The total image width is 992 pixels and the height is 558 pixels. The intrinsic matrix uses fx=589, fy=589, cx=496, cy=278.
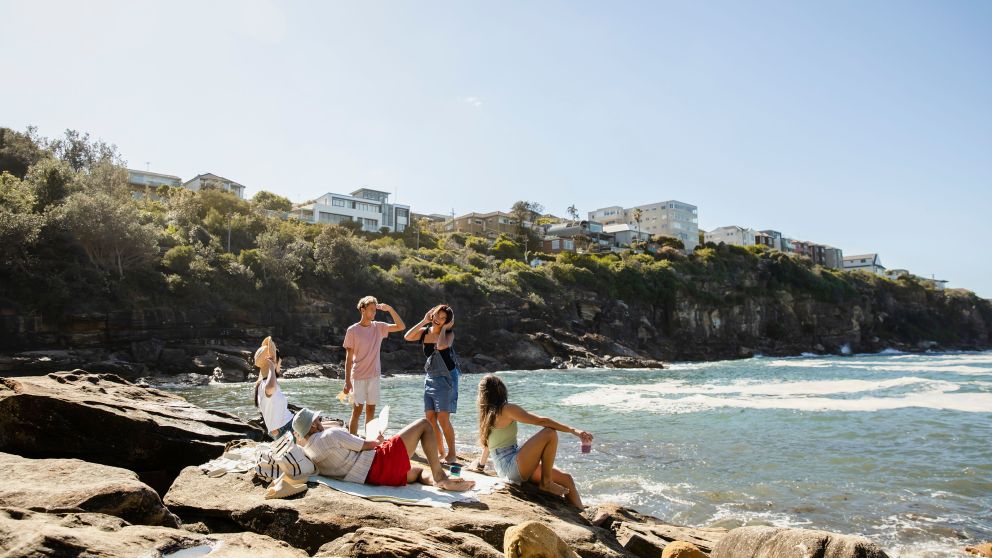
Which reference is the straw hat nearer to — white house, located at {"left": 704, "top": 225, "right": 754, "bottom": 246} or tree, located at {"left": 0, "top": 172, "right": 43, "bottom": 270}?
tree, located at {"left": 0, "top": 172, "right": 43, "bottom": 270}

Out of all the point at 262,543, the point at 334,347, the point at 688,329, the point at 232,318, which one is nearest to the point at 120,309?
the point at 232,318

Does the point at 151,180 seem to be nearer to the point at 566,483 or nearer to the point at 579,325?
the point at 579,325

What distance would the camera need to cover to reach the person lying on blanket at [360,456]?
5543mm

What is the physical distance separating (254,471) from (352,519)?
1660mm

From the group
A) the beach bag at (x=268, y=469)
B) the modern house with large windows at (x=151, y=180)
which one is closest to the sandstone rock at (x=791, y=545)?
the beach bag at (x=268, y=469)

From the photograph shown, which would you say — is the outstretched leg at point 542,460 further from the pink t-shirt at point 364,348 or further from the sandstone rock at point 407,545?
the pink t-shirt at point 364,348

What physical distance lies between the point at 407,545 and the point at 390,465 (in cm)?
203

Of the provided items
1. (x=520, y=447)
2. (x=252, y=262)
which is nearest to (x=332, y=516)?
(x=520, y=447)

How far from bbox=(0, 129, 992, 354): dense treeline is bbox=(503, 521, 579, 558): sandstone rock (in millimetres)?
35529

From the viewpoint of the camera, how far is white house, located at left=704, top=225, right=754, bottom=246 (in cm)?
11247

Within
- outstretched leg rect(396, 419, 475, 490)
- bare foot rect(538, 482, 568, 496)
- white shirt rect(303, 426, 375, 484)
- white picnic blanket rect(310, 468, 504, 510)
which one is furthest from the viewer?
bare foot rect(538, 482, 568, 496)

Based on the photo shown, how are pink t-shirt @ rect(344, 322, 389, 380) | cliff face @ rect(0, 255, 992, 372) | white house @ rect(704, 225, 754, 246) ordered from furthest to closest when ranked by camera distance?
white house @ rect(704, 225, 754, 246) → cliff face @ rect(0, 255, 992, 372) → pink t-shirt @ rect(344, 322, 389, 380)

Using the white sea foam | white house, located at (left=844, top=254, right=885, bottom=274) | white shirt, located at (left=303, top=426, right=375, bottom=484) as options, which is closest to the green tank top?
white shirt, located at (left=303, top=426, right=375, bottom=484)

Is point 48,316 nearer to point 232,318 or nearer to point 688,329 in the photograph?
point 232,318
